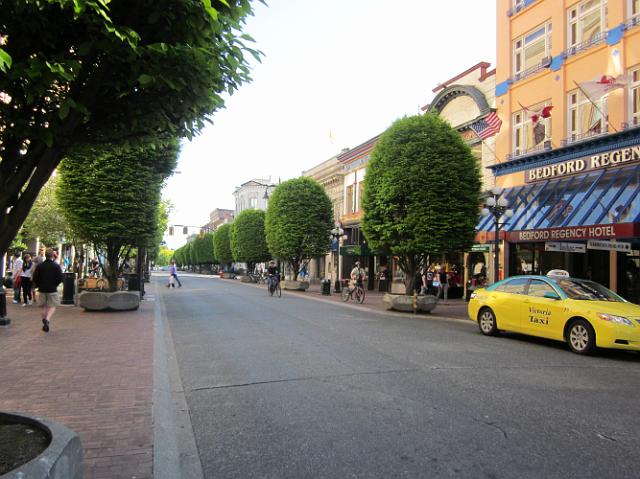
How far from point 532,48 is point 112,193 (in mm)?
18445

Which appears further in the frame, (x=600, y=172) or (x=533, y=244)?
(x=533, y=244)

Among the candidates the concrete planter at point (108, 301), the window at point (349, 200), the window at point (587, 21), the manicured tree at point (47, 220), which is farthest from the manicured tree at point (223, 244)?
the window at point (587, 21)

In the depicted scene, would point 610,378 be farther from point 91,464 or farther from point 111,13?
point 111,13

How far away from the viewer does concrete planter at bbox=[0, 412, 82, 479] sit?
110 inches

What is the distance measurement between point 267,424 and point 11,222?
302 cm

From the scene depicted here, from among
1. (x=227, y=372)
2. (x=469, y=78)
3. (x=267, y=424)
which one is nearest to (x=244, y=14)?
(x=267, y=424)

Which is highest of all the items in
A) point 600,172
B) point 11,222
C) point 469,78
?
point 469,78

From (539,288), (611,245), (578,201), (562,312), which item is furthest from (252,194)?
(562,312)

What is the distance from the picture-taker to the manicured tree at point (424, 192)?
1745 cm

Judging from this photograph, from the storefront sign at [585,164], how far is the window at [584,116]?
3.35 feet

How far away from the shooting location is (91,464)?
13.3 ft

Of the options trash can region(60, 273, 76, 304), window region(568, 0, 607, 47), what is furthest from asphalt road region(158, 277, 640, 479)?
window region(568, 0, 607, 47)

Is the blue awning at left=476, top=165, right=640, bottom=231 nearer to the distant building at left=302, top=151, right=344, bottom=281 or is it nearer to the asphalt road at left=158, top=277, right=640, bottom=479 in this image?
the asphalt road at left=158, top=277, right=640, bottom=479

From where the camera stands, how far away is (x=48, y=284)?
37.1 feet
